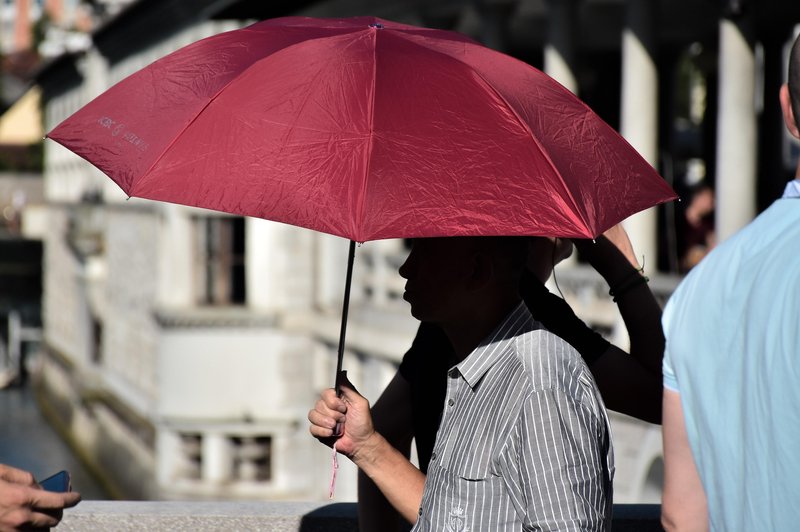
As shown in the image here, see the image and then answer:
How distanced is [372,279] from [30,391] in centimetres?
3777

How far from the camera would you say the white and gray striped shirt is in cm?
255

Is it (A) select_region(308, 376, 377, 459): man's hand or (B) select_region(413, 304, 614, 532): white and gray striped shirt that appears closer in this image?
(B) select_region(413, 304, 614, 532): white and gray striped shirt

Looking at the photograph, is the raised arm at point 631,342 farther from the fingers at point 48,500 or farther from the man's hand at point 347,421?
the fingers at point 48,500

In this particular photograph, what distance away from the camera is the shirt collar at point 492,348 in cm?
280

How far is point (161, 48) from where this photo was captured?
1069 inches

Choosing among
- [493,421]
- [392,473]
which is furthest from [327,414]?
[493,421]

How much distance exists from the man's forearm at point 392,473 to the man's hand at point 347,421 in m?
0.02

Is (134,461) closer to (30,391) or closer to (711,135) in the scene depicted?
(711,135)

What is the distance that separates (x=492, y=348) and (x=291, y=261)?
65.9ft

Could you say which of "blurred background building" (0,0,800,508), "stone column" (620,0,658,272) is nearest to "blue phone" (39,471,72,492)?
"blurred background building" (0,0,800,508)

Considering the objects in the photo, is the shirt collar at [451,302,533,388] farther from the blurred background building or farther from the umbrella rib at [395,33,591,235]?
the blurred background building

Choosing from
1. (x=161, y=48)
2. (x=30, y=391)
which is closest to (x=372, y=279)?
(x=161, y=48)

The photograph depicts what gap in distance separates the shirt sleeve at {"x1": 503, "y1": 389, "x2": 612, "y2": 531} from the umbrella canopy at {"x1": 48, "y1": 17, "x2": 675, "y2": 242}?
397 mm

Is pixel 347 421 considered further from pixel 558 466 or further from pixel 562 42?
pixel 562 42
